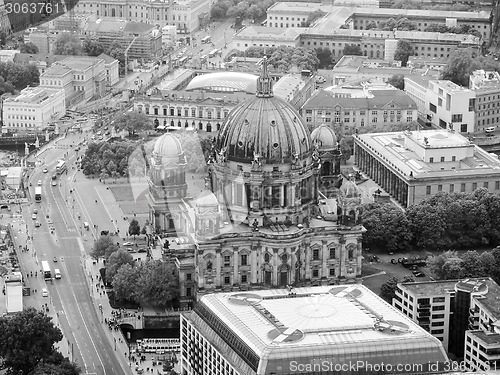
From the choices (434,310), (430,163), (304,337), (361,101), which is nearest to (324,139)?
(430,163)

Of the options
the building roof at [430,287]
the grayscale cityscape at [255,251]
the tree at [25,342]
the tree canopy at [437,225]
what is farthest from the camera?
the tree canopy at [437,225]

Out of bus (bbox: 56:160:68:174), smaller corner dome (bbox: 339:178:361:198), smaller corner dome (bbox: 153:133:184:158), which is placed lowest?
bus (bbox: 56:160:68:174)

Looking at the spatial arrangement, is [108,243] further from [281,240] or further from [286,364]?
[286,364]

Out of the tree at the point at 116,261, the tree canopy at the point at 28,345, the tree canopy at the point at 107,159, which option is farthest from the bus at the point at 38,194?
the tree canopy at the point at 28,345

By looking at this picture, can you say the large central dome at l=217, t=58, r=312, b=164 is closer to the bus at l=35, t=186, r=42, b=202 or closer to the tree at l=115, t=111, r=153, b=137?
the bus at l=35, t=186, r=42, b=202

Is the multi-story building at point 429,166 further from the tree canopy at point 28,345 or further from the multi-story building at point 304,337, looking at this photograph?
the tree canopy at point 28,345

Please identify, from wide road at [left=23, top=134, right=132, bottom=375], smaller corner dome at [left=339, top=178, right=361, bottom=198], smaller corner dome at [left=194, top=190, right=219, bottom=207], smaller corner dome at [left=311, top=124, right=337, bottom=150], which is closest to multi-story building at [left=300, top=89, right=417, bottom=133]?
wide road at [left=23, top=134, right=132, bottom=375]
